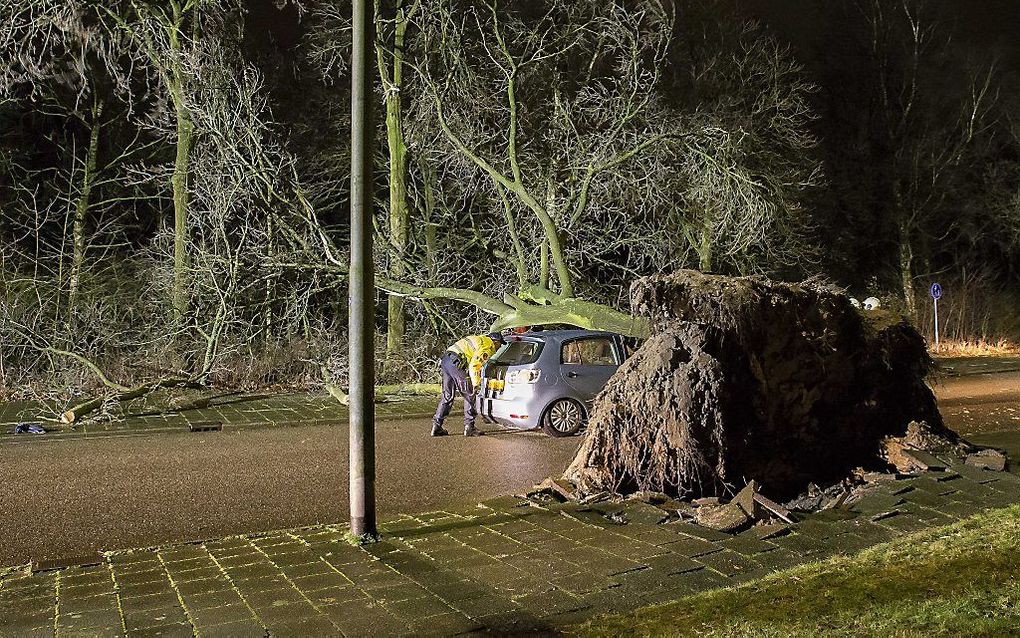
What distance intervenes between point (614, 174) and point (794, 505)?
38.9 ft

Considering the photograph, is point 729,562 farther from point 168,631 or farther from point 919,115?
point 919,115

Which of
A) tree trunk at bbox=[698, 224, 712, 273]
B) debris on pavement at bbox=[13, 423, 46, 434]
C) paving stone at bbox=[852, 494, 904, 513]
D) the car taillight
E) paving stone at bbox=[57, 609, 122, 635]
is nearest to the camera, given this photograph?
paving stone at bbox=[57, 609, 122, 635]

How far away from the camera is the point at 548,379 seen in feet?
43.7

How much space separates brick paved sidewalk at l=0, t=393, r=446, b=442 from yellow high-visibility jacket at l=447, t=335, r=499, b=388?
3.03 m

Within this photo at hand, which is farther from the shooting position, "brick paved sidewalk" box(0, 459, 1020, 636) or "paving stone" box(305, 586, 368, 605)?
"paving stone" box(305, 586, 368, 605)

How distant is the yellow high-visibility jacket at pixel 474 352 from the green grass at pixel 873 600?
25.7 feet

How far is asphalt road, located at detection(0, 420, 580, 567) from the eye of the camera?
8203 mm

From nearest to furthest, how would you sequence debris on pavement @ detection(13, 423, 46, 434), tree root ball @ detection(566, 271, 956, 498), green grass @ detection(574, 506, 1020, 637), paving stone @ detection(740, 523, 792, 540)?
green grass @ detection(574, 506, 1020, 637) < paving stone @ detection(740, 523, 792, 540) < tree root ball @ detection(566, 271, 956, 498) < debris on pavement @ detection(13, 423, 46, 434)

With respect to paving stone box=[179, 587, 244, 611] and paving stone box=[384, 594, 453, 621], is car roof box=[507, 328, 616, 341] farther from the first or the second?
paving stone box=[179, 587, 244, 611]

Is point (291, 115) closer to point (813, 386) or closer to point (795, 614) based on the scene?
point (813, 386)

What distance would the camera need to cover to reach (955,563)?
235 inches

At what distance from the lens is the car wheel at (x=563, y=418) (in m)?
13.5

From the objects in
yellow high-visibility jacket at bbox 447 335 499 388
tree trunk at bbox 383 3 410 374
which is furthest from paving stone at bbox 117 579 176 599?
tree trunk at bbox 383 3 410 374

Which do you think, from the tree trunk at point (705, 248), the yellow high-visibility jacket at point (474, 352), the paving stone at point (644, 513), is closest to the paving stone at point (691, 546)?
the paving stone at point (644, 513)
